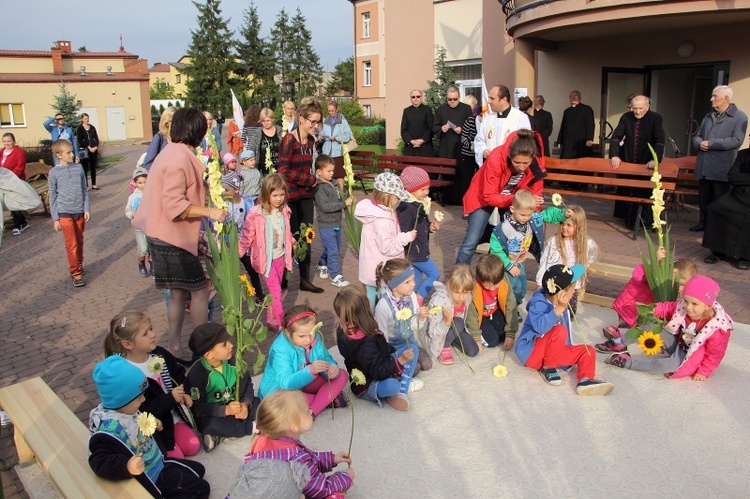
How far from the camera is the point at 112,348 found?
146 inches

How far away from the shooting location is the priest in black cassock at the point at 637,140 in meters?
9.30

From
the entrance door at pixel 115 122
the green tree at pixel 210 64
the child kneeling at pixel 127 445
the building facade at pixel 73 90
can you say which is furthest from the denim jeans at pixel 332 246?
the green tree at pixel 210 64

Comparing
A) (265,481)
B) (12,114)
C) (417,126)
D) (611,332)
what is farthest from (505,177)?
(12,114)

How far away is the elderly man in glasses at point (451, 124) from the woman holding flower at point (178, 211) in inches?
327

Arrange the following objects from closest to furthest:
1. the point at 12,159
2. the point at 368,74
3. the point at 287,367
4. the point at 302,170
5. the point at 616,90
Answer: the point at 287,367, the point at 302,170, the point at 12,159, the point at 616,90, the point at 368,74

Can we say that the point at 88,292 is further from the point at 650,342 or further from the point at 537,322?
the point at 650,342

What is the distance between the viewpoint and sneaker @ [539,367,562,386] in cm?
468

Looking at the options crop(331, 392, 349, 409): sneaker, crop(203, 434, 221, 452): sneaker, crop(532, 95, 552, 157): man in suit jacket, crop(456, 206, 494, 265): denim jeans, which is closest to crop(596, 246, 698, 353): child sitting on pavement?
crop(456, 206, 494, 265): denim jeans

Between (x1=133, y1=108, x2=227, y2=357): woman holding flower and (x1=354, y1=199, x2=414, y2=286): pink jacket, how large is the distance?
147 cm

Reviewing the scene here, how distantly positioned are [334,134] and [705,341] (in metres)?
8.11

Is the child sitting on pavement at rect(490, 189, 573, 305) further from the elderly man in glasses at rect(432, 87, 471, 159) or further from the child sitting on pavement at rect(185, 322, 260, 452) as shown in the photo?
the elderly man in glasses at rect(432, 87, 471, 159)

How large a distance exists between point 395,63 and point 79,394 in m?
20.6

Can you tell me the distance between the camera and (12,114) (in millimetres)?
38656

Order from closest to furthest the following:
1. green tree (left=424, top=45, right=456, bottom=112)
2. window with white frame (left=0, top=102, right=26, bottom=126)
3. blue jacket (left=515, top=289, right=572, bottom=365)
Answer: blue jacket (left=515, top=289, right=572, bottom=365)
green tree (left=424, top=45, right=456, bottom=112)
window with white frame (left=0, top=102, right=26, bottom=126)
